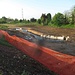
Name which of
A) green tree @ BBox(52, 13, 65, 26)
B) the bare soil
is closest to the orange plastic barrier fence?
the bare soil

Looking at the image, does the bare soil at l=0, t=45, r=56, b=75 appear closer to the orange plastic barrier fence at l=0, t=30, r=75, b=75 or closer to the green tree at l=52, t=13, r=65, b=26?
the orange plastic barrier fence at l=0, t=30, r=75, b=75

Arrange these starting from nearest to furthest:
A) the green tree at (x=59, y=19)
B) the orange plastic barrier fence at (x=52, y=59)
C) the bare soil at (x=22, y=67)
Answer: the bare soil at (x=22, y=67) < the orange plastic barrier fence at (x=52, y=59) < the green tree at (x=59, y=19)

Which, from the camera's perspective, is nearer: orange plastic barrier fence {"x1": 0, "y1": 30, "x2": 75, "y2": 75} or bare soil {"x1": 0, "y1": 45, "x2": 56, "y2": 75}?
bare soil {"x1": 0, "y1": 45, "x2": 56, "y2": 75}

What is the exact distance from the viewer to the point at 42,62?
1030 cm

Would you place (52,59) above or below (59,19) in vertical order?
above

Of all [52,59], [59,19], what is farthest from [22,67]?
[59,19]

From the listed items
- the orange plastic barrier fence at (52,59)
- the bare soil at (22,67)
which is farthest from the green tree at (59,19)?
the bare soil at (22,67)

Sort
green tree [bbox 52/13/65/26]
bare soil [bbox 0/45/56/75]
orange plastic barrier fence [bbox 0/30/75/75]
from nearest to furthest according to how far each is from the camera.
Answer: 1. bare soil [bbox 0/45/56/75]
2. orange plastic barrier fence [bbox 0/30/75/75]
3. green tree [bbox 52/13/65/26]

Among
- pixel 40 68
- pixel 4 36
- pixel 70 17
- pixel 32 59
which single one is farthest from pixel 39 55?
pixel 70 17

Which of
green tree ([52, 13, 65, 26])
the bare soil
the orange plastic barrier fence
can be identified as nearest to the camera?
the bare soil

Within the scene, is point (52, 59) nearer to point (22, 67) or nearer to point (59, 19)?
point (22, 67)

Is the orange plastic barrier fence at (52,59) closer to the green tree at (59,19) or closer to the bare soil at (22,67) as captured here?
the bare soil at (22,67)

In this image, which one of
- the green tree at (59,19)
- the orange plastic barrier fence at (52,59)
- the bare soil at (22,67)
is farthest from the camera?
the green tree at (59,19)

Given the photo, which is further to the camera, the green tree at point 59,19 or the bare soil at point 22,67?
the green tree at point 59,19
